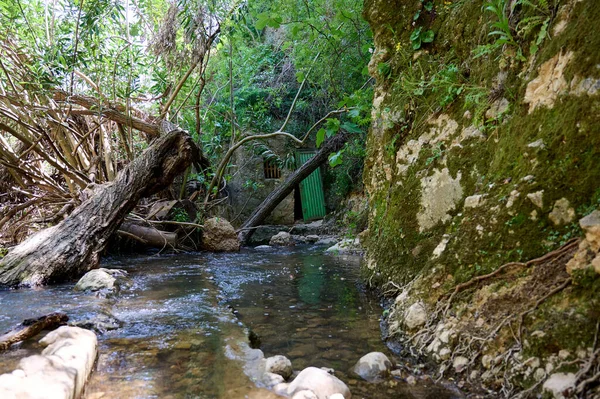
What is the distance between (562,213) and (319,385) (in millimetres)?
1363

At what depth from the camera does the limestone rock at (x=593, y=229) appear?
1.58 meters

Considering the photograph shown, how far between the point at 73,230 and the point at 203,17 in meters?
3.47

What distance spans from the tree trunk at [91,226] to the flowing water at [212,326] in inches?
15.8

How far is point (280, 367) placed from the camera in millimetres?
2129

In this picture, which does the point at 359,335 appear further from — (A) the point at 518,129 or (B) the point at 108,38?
(B) the point at 108,38

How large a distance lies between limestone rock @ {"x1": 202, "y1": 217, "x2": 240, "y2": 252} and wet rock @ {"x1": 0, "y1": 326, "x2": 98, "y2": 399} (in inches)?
207

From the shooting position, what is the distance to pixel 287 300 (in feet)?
12.2

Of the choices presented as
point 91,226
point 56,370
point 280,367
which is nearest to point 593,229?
point 280,367

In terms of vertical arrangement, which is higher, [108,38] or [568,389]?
[108,38]

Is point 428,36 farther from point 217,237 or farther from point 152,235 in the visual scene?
point 152,235

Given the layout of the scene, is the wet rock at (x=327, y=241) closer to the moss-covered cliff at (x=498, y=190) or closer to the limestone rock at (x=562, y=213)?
the moss-covered cliff at (x=498, y=190)

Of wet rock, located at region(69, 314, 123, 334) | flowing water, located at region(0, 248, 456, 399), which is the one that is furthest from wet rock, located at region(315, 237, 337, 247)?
wet rock, located at region(69, 314, 123, 334)

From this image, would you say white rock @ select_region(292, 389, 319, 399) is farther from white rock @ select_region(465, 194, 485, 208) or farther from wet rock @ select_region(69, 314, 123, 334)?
wet rock @ select_region(69, 314, 123, 334)

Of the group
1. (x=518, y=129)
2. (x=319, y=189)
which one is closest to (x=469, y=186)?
(x=518, y=129)
